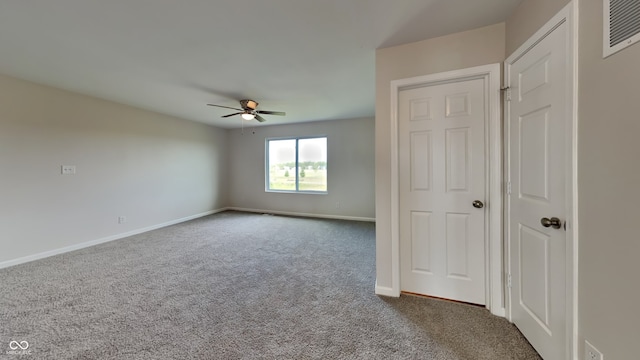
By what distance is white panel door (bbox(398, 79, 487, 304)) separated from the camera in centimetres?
201

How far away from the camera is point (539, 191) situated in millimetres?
1481

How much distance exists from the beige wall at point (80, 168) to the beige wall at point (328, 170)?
1453mm

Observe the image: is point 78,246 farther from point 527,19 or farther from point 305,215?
point 527,19

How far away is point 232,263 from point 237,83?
2.44m

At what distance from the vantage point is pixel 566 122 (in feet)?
4.06

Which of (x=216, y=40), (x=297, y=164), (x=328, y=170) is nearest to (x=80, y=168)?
(x=216, y=40)

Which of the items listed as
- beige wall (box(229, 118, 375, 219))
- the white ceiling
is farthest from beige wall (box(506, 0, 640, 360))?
beige wall (box(229, 118, 375, 219))

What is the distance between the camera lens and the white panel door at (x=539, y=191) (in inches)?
51.3
